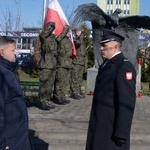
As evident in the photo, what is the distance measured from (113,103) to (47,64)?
5.53 meters

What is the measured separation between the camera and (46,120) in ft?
24.9

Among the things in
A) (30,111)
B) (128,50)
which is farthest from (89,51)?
(30,111)

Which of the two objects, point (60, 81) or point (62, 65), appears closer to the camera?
point (60, 81)

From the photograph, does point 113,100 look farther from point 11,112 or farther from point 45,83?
point 45,83

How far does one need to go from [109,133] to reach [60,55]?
657 cm

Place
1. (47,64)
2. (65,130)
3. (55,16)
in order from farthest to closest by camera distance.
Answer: (55,16) < (47,64) < (65,130)

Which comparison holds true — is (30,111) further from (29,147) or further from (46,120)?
(29,147)

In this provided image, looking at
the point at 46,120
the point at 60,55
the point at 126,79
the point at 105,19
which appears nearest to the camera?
the point at 126,79

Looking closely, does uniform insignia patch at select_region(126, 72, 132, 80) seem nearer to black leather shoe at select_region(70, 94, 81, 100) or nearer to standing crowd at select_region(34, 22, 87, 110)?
standing crowd at select_region(34, 22, 87, 110)

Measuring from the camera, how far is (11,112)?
132 inches

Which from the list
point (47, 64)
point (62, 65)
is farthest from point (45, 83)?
point (62, 65)

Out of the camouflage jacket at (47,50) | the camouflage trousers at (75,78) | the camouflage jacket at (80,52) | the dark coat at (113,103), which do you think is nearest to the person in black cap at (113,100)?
the dark coat at (113,103)

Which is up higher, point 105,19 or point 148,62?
point 105,19

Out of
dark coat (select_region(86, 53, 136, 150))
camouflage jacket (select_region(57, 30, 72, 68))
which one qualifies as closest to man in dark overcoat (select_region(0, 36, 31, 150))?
dark coat (select_region(86, 53, 136, 150))
